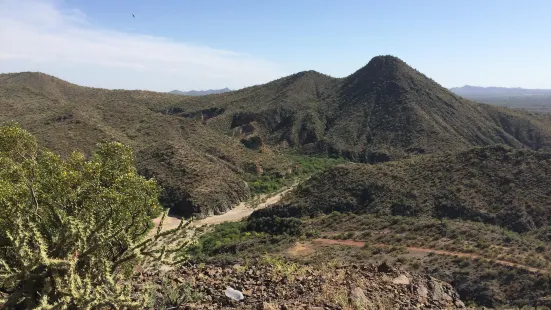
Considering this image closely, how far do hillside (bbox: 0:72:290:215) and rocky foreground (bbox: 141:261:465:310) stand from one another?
2964 centimetres

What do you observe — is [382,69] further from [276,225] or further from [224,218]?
[276,225]

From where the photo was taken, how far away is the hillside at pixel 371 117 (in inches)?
2827

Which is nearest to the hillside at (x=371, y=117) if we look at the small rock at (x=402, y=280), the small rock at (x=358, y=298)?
the small rock at (x=402, y=280)

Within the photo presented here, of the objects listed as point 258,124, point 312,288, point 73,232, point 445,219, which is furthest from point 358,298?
point 258,124

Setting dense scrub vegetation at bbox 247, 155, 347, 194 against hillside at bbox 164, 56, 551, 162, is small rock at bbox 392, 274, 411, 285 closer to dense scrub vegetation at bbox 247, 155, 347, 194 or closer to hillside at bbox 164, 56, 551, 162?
dense scrub vegetation at bbox 247, 155, 347, 194

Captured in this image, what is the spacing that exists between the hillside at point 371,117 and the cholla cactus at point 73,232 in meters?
60.6

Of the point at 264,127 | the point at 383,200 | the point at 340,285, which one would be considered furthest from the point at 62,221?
the point at 264,127

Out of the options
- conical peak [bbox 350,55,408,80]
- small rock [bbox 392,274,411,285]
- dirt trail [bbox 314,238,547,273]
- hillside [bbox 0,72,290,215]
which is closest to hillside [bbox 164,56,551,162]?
conical peak [bbox 350,55,408,80]

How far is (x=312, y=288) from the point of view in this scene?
9883mm

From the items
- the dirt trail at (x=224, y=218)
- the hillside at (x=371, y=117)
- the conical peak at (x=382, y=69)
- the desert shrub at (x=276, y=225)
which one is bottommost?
the dirt trail at (x=224, y=218)

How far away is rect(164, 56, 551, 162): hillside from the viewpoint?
236 ft

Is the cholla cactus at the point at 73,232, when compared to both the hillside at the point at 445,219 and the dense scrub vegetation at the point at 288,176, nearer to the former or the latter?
the hillside at the point at 445,219

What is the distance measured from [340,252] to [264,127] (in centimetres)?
5962

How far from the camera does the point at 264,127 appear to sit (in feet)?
270
